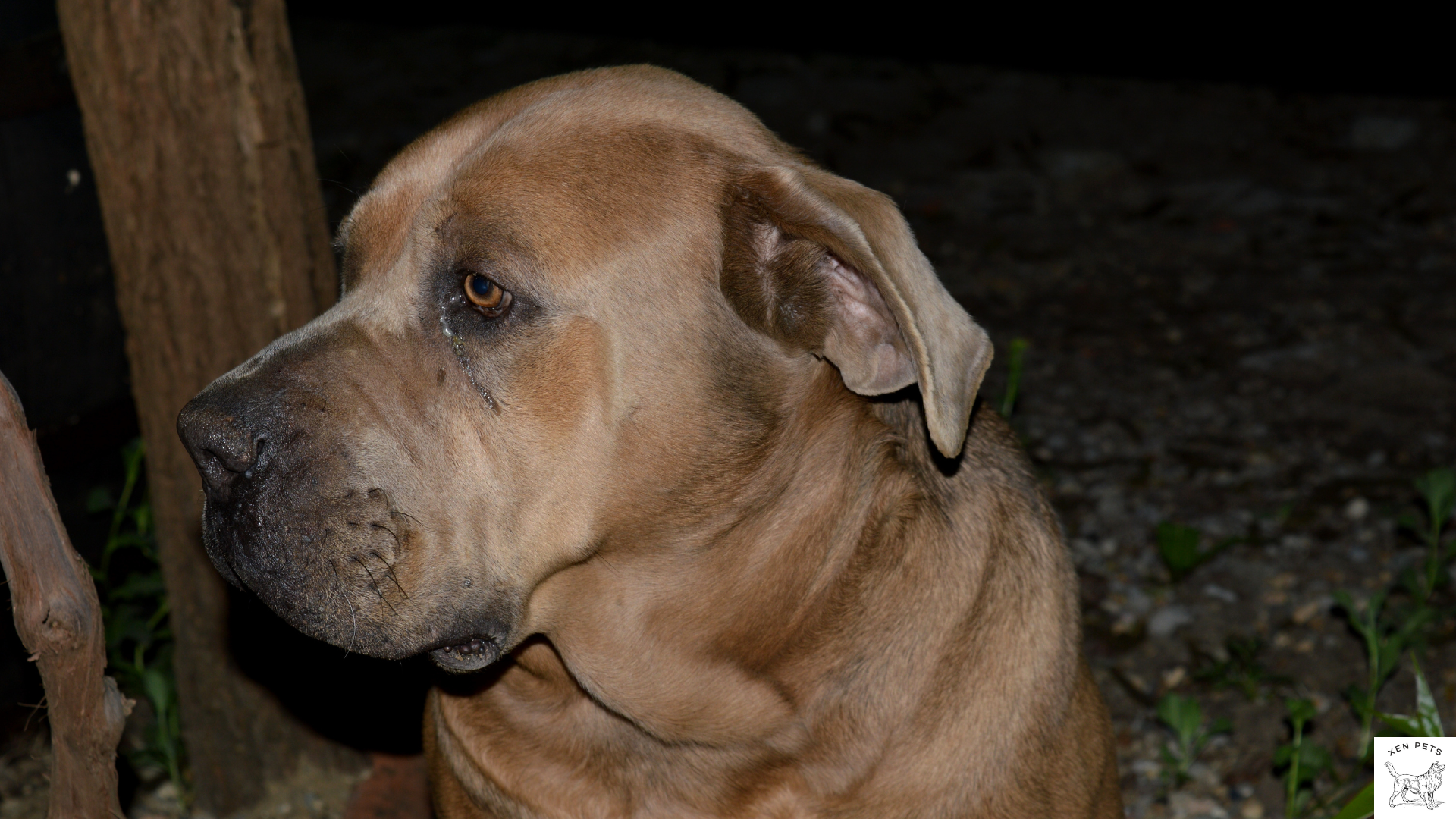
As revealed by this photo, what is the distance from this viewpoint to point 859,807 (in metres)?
2.61

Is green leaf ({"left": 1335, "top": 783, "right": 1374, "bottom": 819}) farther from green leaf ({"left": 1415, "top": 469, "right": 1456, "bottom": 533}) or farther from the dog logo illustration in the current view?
green leaf ({"left": 1415, "top": 469, "right": 1456, "bottom": 533})

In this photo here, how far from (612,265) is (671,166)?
0.77ft

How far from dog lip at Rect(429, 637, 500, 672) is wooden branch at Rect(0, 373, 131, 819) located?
566 millimetres

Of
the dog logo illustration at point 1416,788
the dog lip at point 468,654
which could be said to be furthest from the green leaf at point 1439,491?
the dog lip at point 468,654

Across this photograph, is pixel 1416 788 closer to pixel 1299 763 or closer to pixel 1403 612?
pixel 1299 763

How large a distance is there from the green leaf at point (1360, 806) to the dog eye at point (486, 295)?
212cm

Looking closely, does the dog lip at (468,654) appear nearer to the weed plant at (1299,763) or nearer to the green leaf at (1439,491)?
the weed plant at (1299,763)

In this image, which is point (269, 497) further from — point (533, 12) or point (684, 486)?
point (533, 12)

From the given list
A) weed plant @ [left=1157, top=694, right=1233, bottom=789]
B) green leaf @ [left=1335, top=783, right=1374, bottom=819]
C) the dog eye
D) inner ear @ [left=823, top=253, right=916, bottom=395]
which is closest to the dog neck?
inner ear @ [left=823, top=253, right=916, bottom=395]

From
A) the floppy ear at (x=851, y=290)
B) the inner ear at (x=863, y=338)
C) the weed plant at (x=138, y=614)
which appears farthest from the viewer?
the weed plant at (x=138, y=614)

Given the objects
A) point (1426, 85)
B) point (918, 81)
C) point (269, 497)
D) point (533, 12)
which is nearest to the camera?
point (269, 497)

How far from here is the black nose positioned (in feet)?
7.42

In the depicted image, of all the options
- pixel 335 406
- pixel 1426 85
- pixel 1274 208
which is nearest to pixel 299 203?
pixel 335 406

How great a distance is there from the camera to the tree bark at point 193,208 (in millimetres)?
3137
